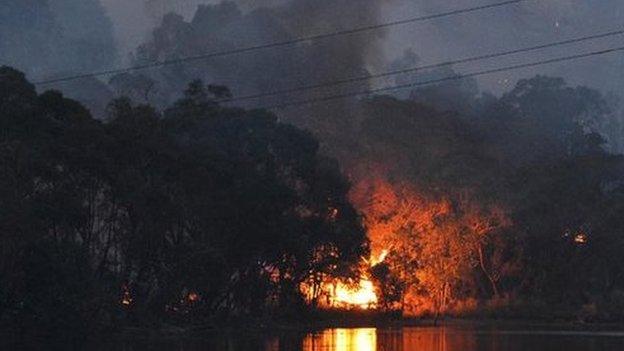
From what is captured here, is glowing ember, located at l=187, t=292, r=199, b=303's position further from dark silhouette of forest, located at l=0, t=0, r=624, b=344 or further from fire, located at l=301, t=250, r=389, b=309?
fire, located at l=301, t=250, r=389, b=309

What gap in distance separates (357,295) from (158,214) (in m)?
17.3

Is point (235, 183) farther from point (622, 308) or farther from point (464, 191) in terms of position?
point (622, 308)

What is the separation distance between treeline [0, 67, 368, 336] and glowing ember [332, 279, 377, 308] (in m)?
1.94

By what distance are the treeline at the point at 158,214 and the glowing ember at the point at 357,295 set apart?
194 centimetres

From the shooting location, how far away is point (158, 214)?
4231 centimetres

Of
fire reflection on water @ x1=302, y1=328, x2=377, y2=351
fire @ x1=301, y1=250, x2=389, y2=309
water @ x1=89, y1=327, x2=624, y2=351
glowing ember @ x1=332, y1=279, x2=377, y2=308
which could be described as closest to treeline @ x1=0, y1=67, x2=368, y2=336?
fire @ x1=301, y1=250, x2=389, y2=309

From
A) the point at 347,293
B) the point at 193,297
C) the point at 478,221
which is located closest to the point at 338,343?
the point at 193,297

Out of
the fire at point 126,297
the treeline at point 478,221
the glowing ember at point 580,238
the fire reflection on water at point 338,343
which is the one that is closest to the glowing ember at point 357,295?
the treeline at point 478,221

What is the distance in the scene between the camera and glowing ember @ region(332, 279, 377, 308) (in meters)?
55.2

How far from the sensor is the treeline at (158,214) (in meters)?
36.9

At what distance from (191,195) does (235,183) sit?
7.95ft

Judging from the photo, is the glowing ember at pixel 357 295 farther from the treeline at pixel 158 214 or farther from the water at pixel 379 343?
the water at pixel 379 343

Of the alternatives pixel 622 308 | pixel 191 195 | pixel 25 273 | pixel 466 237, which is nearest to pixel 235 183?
pixel 191 195

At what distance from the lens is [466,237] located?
201 feet
